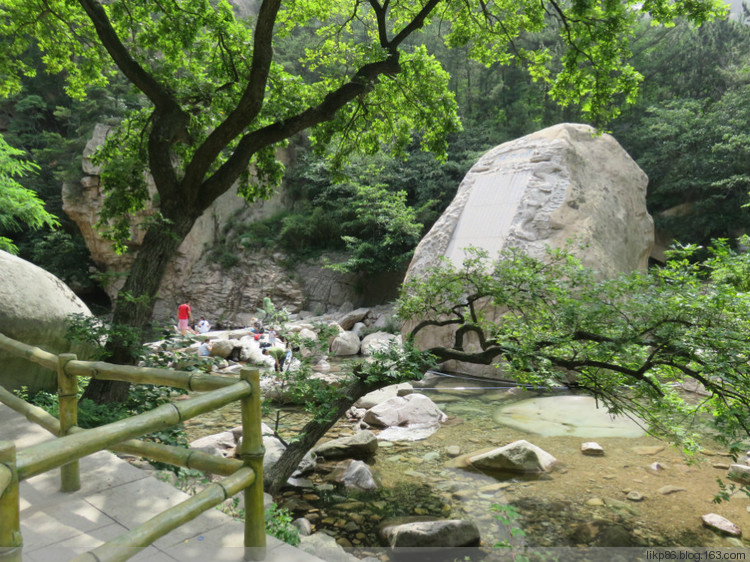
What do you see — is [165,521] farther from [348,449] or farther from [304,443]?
[348,449]

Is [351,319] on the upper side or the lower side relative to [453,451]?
upper

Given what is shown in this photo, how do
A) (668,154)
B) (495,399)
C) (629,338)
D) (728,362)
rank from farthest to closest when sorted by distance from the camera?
(668,154) < (495,399) < (629,338) < (728,362)

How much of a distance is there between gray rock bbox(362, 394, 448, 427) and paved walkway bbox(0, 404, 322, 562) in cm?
467

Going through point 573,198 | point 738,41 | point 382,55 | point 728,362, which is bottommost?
point 728,362

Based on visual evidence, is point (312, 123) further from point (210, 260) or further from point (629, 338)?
point (210, 260)

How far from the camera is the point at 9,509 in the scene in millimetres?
1168

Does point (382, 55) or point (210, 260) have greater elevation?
point (382, 55)

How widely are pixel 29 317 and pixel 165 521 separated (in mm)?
4152

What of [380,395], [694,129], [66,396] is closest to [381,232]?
[380,395]

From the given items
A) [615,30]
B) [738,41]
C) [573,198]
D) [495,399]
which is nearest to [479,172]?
[573,198]

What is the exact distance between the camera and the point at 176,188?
4.42 meters

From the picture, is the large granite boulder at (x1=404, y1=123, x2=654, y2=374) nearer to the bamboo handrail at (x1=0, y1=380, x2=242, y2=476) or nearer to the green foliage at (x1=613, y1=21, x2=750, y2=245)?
the green foliage at (x1=613, y1=21, x2=750, y2=245)

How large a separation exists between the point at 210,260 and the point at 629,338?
16.6 metres

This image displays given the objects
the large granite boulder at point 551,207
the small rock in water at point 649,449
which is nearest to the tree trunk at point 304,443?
the small rock in water at point 649,449
